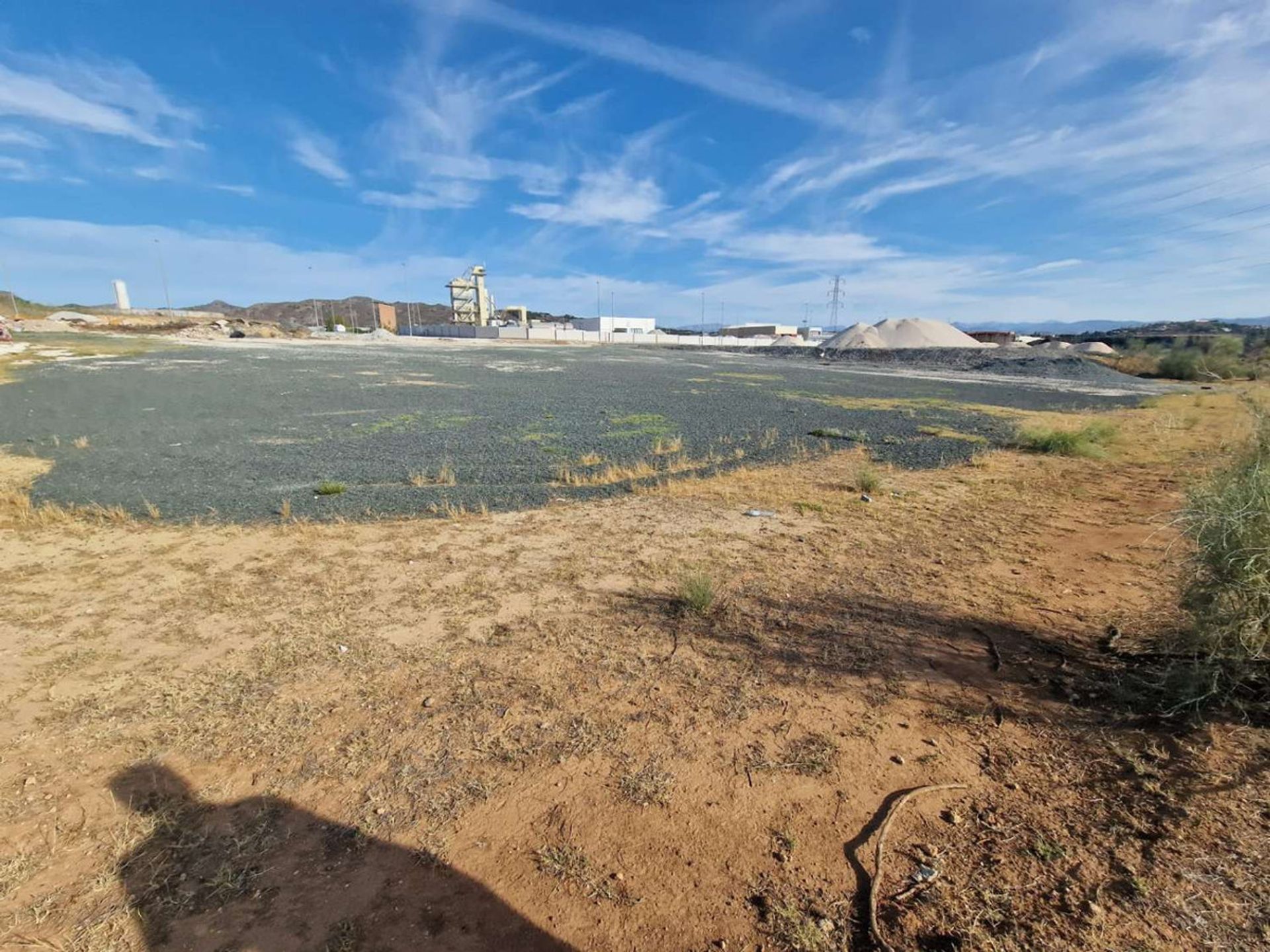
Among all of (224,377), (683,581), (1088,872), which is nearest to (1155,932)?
(1088,872)

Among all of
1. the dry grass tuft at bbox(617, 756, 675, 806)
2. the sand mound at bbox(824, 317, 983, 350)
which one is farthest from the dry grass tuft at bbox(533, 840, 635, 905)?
→ the sand mound at bbox(824, 317, 983, 350)

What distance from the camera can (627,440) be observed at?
1439cm

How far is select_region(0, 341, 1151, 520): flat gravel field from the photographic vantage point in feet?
30.9

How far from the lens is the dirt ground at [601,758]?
241cm

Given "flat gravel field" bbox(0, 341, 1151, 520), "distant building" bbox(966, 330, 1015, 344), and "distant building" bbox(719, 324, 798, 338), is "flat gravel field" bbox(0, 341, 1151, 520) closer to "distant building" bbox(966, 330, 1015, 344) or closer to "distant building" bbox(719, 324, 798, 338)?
"distant building" bbox(966, 330, 1015, 344)

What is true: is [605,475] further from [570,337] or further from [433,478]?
[570,337]

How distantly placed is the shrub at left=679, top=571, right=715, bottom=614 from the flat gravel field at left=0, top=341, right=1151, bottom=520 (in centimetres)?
→ 405

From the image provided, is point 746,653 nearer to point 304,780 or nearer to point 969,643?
point 969,643

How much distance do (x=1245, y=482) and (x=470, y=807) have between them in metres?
4.99

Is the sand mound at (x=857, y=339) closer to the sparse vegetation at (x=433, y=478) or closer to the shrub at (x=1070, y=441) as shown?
the shrub at (x=1070, y=441)

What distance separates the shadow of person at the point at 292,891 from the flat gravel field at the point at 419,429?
5.65 metres

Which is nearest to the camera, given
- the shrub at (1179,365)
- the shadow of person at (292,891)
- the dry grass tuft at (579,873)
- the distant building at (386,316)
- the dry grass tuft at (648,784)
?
the shadow of person at (292,891)

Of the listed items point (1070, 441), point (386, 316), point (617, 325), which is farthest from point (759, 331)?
point (1070, 441)

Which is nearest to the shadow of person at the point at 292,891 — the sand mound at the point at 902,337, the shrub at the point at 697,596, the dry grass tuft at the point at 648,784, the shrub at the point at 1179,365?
the dry grass tuft at the point at 648,784
